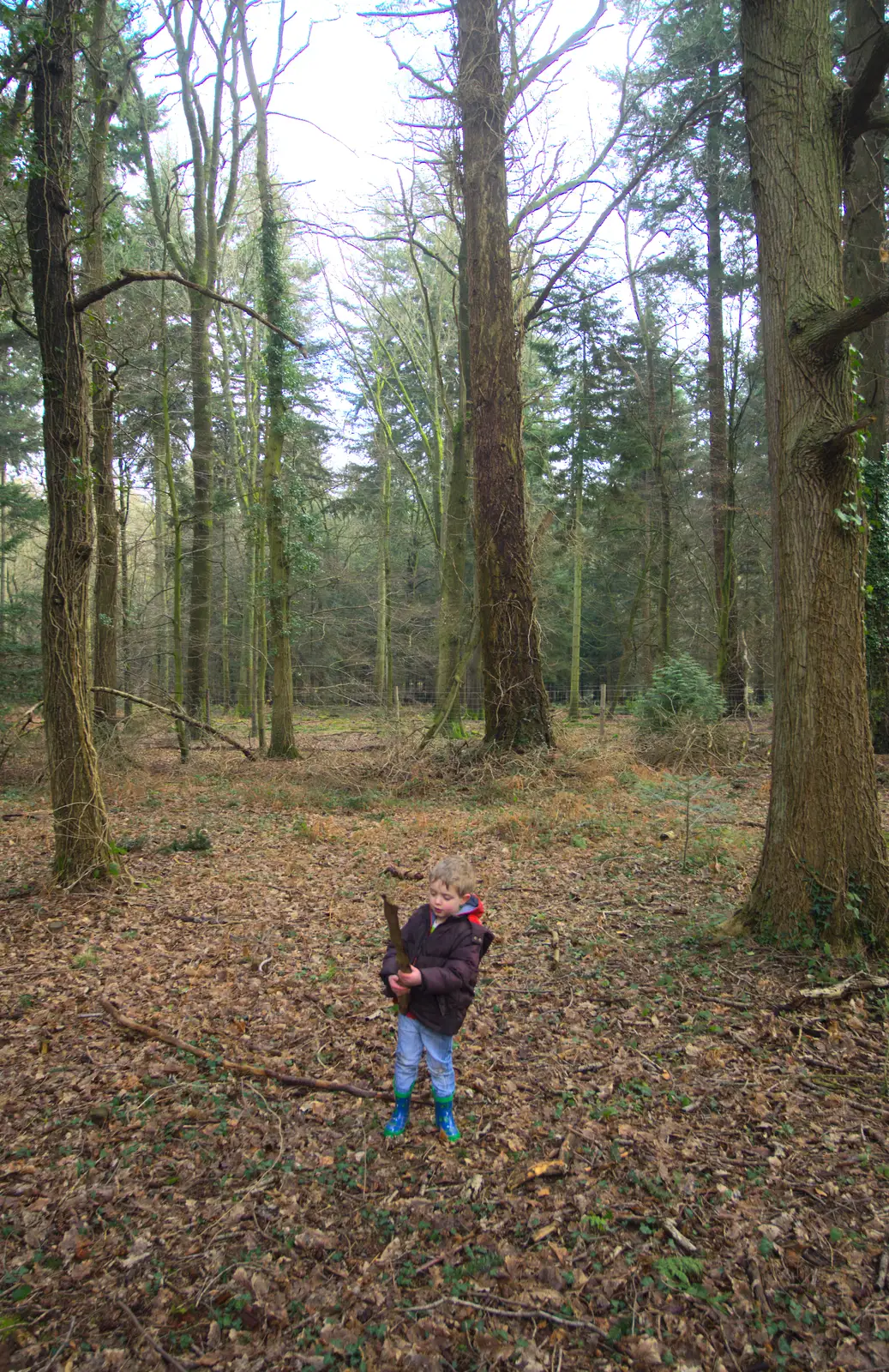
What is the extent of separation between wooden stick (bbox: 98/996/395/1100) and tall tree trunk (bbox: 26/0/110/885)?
91.3 inches

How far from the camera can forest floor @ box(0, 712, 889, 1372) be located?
220cm

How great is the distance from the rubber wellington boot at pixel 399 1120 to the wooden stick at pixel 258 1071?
26cm

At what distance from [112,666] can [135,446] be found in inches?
222

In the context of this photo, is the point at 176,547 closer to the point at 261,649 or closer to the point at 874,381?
the point at 261,649

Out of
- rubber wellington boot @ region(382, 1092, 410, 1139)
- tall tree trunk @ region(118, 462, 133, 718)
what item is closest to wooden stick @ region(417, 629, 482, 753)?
tall tree trunk @ region(118, 462, 133, 718)

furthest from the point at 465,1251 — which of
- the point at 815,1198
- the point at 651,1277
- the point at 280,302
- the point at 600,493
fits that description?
the point at 600,493

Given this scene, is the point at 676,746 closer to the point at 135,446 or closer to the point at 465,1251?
the point at 465,1251

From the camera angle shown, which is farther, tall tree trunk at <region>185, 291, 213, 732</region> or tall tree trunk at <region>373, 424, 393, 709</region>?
tall tree trunk at <region>373, 424, 393, 709</region>

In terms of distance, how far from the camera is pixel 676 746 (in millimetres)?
11789

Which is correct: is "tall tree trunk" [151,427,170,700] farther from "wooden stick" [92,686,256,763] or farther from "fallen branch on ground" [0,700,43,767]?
"fallen branch on ground" [0,700,43,767]

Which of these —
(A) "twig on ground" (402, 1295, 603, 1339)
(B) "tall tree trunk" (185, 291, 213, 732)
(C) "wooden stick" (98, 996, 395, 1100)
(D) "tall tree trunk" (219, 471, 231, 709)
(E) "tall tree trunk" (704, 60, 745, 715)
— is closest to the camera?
(A) "twig on ground" (402, 1295, 603, 1339)

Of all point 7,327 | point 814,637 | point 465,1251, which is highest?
point 7,327

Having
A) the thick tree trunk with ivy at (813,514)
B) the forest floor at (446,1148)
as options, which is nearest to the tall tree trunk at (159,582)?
the forest floor at (446,1148)

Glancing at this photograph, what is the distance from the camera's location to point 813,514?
402 cm
